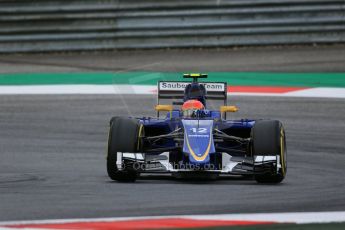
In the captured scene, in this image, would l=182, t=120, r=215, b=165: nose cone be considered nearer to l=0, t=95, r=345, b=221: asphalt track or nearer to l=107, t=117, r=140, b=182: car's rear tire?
l=0, t=95, r=345, b=221: asphalt track

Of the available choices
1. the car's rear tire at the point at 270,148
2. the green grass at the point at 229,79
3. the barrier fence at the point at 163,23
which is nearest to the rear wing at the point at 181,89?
the car's rear tire at the point at 270,148

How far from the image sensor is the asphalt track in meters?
10.5

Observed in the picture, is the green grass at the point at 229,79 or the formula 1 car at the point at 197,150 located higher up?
the green grass at the point at 229,79

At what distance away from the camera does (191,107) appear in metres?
13.2

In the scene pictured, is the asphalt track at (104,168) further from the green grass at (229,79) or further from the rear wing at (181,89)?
the green grass at (229,79)

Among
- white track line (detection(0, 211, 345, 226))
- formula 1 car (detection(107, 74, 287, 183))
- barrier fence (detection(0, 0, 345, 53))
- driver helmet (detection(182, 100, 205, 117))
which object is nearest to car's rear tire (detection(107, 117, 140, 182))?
formula 1 car (detection(107, 74, 287, 183))

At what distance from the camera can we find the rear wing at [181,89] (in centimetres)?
1391

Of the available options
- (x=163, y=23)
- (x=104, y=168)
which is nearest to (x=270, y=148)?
(x=104, y=168)

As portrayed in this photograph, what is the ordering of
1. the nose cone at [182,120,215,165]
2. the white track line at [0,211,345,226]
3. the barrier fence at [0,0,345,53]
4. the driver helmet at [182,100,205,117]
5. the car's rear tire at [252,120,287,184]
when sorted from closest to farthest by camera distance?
the white track line at [0,211,345,226] → the nose cone at [182,120,215,165] → the car's rear tire at [252,120,287,184] → the driver helmet at [182,100,205,117] → the barrier fence at [0,0,345,53]

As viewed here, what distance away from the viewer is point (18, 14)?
77.5 feet

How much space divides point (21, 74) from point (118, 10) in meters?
2.70

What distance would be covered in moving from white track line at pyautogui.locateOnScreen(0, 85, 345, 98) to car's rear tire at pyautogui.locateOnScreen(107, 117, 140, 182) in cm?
679

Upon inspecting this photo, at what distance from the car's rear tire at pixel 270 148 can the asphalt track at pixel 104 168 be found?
162 mm

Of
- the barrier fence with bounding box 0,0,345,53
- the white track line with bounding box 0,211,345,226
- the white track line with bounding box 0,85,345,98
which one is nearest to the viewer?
the white track line with bounding box 0,211,345,226
